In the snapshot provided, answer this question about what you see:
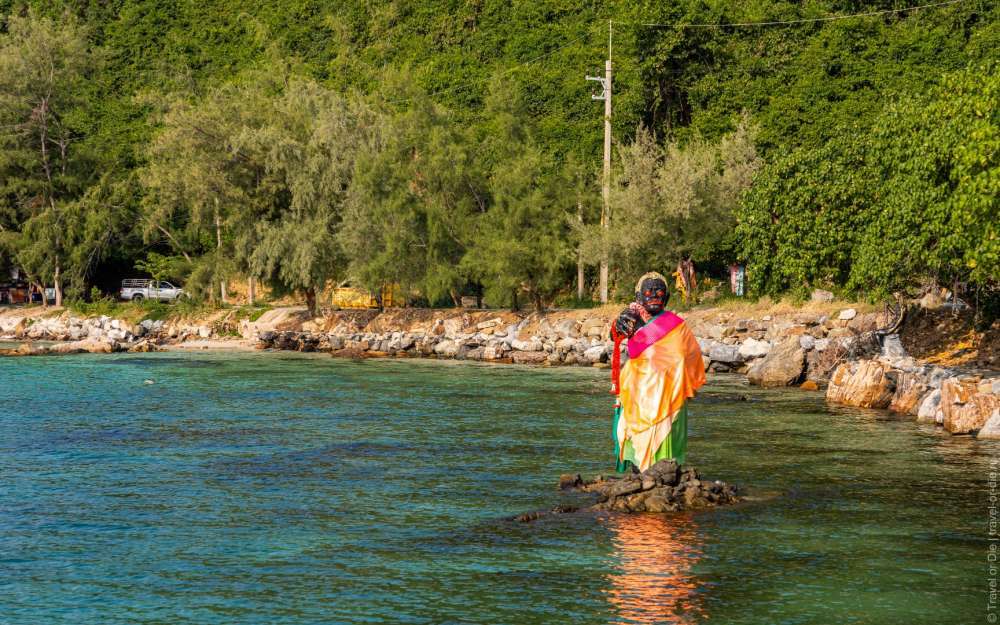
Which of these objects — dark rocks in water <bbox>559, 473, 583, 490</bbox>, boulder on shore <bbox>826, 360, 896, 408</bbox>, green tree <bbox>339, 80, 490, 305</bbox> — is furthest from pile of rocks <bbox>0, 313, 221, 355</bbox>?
dark rocks in water <bbox>559, 473, 583, 490</bbox>

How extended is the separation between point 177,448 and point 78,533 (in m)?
7.77

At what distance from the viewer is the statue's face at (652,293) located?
14633 millimetres

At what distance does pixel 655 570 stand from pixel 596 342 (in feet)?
109

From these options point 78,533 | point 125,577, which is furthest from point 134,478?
point 125,577

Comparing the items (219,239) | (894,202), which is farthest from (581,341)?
(219,239)

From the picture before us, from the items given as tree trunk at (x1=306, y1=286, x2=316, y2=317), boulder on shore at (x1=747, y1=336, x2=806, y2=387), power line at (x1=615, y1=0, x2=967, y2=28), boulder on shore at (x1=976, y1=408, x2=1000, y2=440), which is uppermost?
Answer: power line at (x1=615, y1=0, x2=967, y2=28)

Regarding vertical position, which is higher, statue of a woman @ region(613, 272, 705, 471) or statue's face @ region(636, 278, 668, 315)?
statue's face @ region(636, 278, 668, 315)

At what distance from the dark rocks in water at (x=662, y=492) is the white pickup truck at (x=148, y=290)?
62999 millimetres

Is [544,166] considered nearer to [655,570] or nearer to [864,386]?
[864,386]

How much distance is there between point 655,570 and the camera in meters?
12.2

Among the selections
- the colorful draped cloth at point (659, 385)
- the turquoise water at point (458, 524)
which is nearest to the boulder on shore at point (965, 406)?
the turquoise water at point (458, 524)

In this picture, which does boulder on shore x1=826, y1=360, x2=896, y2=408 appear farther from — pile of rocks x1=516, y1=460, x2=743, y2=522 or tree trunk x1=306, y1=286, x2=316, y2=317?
tree trunk x1=306, y1=286, x2=316, y2=317

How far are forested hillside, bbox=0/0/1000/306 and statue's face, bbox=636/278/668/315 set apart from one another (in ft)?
49.9

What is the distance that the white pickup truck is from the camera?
74.9 m
